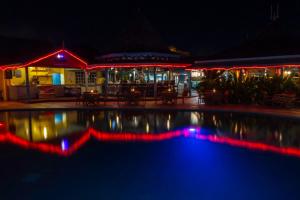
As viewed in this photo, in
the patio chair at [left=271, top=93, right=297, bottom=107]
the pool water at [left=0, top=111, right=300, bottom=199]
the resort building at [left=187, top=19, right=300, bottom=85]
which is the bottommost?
the pool water at [left=0, top=111, right=300, bottom=199]

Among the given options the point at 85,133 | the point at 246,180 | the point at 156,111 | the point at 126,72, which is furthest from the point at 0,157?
the point at 126,72

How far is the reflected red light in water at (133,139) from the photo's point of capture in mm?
8094

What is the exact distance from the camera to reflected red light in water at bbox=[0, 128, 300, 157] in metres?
8.09

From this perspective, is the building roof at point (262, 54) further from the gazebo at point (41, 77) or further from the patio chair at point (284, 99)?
the gazebo at point (41, 77)

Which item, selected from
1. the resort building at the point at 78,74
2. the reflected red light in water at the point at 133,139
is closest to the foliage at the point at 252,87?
the resort building at the point at 78,74

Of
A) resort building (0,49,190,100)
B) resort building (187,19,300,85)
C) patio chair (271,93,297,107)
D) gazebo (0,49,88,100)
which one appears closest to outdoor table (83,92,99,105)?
resort building (0,49,190,100)

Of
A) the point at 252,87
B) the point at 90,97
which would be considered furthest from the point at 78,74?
the point at 252,87

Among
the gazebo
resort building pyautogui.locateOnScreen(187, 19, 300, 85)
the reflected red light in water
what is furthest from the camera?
the gazebo

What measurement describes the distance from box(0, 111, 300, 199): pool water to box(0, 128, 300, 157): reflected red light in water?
0.03m

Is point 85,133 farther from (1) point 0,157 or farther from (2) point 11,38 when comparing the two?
(2) point 11,38

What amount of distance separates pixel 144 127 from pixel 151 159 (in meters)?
4.25

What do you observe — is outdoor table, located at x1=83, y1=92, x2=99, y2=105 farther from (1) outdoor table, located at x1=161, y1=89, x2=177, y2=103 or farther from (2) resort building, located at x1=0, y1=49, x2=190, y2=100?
(1) outdoor table, located at x1=161, y1=89, x2=177, y2=103

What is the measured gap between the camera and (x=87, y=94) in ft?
59.3

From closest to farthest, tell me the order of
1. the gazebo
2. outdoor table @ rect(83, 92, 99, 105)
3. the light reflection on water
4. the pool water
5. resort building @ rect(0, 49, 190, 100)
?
the pool water < the light reflection on water < outdoor table @ rect(83, 92, 99, 105) < the gazebo < resort building @ rect(0, 49, 190, 100)
